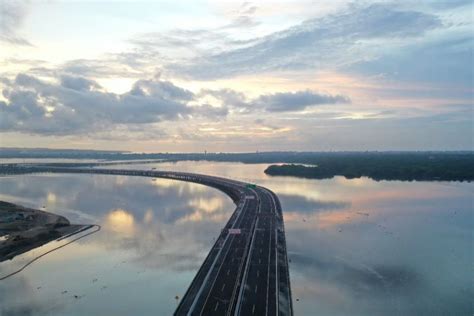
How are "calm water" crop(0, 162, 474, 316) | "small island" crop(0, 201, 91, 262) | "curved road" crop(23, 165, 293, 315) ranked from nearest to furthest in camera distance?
"curved road" crop(23, 165, 293, 315), "calm water" crop(0, 162, 474, 316), "small island" crop(0, 201, 91, 262)

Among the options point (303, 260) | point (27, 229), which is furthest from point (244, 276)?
point (27, 229)

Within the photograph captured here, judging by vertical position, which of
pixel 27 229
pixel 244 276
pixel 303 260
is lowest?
pixel 27 229

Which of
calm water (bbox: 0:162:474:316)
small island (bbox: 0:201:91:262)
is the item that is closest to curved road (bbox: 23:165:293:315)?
calm water (bbox: 0:162:474:316)

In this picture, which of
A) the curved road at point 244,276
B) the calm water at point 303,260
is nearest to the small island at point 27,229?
the calm water at point 303,260

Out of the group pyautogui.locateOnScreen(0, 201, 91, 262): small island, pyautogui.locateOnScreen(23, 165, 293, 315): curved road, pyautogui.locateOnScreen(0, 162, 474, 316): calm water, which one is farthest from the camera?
pyautogui.locateOnScreen(0, 201, 91, 262): small island

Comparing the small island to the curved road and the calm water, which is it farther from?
the curved road

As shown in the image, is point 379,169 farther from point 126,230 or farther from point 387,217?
point 126,230

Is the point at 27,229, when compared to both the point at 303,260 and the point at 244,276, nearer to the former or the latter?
the point at 244,276

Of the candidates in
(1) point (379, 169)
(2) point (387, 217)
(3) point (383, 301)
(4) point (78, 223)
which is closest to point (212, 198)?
(4) point (78, 223)
